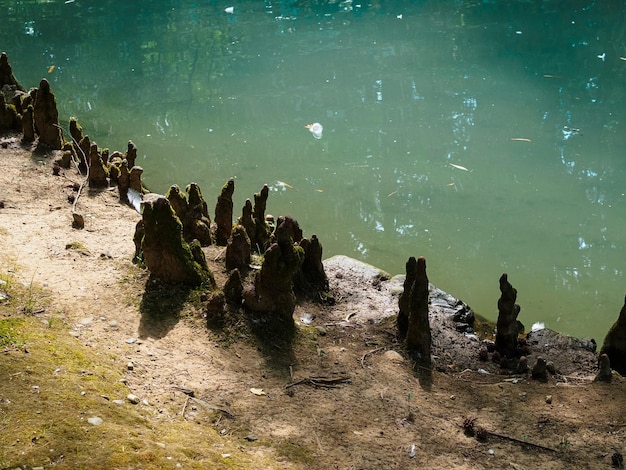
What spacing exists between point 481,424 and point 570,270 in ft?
13.4

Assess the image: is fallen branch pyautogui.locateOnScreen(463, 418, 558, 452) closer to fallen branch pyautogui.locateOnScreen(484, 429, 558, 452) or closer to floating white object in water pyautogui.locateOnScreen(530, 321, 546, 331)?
fallen branch pyautogui.locateOnScreen(484, 429, 558, 452)

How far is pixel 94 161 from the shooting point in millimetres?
7516

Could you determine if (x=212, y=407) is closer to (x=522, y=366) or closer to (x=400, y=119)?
(x=522, y=366)

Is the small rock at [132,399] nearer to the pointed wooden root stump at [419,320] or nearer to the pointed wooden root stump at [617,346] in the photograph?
the pointed wooden root stump at [419,320]

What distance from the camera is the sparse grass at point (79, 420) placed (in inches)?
130

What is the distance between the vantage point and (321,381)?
4.89 meters

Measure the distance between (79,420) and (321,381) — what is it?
187 cm

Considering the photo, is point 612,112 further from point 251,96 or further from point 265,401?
point 265,401

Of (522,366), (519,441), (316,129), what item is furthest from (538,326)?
(316,129)

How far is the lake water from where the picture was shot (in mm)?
8602

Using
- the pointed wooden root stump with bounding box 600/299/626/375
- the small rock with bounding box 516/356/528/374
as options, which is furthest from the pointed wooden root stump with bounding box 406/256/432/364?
the pointed wooden root stump with bounding box 600/299/626/375

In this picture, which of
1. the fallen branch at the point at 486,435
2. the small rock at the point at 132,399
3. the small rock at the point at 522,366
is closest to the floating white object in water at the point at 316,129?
the small rock at the point at 522,366

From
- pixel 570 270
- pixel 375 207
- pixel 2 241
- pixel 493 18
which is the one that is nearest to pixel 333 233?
pixel 375 207

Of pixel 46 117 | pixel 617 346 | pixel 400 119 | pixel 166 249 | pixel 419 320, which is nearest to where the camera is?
pixel 166 249
